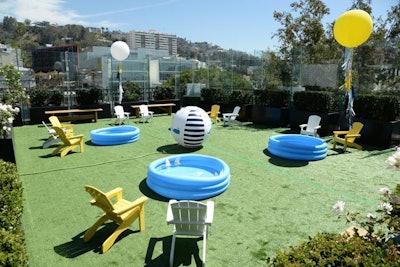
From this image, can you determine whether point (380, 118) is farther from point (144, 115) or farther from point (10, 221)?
point (10, 221)

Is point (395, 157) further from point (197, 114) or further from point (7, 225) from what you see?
point (197, 114)

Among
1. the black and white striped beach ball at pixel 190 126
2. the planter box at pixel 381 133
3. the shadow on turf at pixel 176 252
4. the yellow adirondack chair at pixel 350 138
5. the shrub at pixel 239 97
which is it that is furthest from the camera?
the shrub at pixel 239 97

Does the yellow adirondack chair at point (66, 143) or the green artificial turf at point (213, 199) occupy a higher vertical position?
the yellow adirondack chair at point (66, 143)

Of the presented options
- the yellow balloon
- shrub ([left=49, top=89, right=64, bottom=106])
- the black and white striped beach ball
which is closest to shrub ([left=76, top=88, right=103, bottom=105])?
shrub ([left=49, top=89, right=64, bottom=106])

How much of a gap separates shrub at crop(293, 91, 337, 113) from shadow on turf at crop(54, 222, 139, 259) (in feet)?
30.8

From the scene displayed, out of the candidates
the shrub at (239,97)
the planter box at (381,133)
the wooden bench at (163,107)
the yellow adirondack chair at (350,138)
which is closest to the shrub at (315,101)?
the planter box at (381,133)

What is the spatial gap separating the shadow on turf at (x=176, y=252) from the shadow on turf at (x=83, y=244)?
0.52 metres

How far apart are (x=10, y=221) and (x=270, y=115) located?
38.9 feet

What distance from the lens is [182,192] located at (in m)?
5.70

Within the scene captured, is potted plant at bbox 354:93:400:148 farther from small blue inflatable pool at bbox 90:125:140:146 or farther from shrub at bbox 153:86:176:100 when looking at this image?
shrub at bbox 153:86:176:100

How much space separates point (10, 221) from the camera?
319 centimetres

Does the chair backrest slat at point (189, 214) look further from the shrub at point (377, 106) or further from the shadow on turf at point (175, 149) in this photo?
the shrub at point (377, 106)

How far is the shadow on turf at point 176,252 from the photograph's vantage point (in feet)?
13.0

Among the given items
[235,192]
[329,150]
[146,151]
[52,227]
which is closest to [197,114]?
[146,151]
